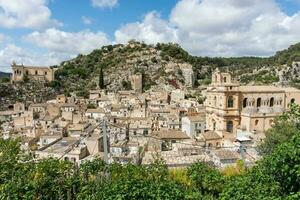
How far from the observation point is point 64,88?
266 ft

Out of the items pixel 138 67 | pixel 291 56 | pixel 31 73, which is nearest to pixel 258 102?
pixel 138 67

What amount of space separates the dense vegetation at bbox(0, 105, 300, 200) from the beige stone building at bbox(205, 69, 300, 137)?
19.0 meters

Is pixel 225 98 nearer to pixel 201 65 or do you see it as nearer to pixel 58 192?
pixel 58 192

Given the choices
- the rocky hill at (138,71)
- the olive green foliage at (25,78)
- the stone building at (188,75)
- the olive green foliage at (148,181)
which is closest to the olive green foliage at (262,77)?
the rocky hill at (138,71)

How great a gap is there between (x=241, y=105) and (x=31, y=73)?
2199 inches

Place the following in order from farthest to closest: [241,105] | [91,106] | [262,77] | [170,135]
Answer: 1. [262,77]
2. [91,106]
3. [241,105]
4. [170,135]

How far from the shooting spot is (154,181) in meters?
13.8

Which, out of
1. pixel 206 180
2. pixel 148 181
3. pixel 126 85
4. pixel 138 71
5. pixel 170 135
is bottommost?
pixel 170 135

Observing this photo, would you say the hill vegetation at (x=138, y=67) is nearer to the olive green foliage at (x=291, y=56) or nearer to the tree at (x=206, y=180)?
the olive green foliage at (x=291, y=56)

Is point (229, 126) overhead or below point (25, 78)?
below

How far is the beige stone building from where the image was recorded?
122 ft

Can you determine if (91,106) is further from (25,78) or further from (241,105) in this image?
(241,105)

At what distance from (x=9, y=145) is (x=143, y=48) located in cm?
8282

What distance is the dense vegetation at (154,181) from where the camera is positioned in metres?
10.2
